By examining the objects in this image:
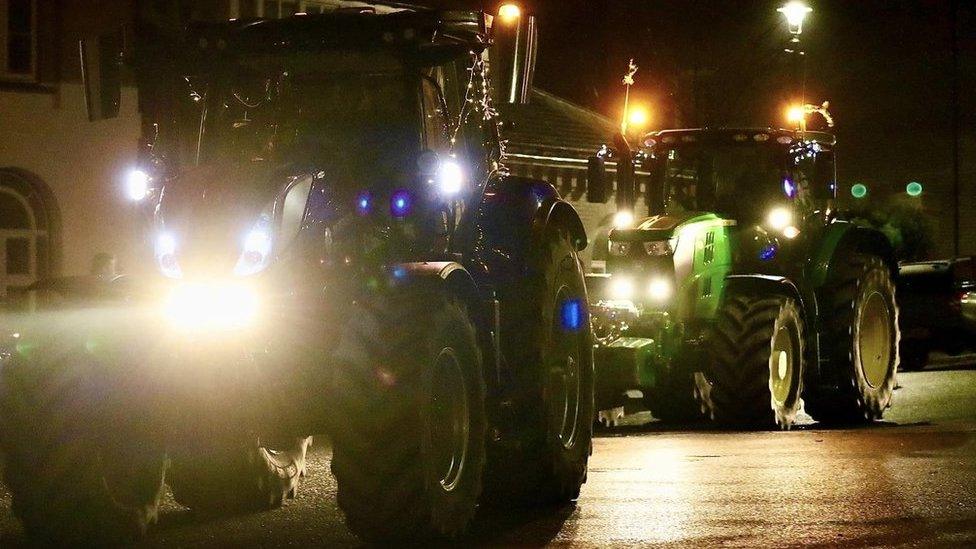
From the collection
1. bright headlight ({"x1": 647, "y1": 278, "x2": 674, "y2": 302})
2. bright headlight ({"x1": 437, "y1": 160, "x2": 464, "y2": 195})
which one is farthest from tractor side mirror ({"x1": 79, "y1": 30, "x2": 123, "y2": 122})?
bright headlight ({"x1": 647, "y1": 278, "x2": 674, "y2": 302})

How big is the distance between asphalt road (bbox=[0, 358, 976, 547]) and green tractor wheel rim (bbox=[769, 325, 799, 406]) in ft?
5.64

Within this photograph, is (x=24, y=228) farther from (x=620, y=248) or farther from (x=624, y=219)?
(x=620, y=248)

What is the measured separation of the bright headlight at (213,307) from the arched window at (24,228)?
19300 mm

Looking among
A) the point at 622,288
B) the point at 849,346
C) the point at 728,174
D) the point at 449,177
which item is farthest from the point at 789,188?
the point at 449,177

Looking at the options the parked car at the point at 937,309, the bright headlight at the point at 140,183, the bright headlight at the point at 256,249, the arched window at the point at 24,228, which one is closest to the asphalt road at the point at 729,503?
the bright headlight at the point at 256,249

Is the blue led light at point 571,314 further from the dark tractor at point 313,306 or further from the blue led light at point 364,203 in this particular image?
the blue led light at point 364,203

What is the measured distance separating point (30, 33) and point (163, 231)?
1951cm

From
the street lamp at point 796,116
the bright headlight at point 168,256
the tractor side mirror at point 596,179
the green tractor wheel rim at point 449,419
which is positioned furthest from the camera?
the street lamp at point 796,116

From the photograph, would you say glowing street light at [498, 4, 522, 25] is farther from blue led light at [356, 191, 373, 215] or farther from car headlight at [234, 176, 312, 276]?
car headlight at [234, 176, 312, 276]

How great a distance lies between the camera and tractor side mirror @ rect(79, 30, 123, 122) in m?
9.24

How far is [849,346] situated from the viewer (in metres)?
17.3

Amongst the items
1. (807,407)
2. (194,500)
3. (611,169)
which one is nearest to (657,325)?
(807,407)

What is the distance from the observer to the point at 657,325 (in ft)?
52.9

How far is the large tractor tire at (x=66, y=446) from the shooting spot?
8.53 metres
